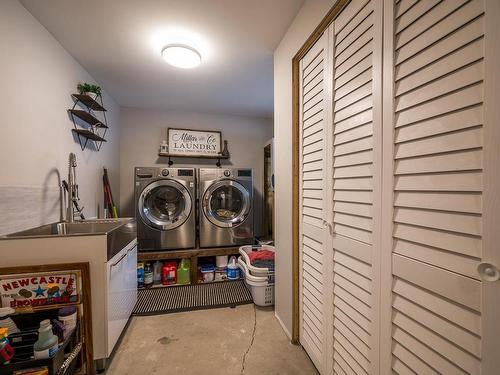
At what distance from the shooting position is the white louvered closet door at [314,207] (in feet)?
4.07

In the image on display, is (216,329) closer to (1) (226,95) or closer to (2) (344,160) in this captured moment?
(2) (344,160)

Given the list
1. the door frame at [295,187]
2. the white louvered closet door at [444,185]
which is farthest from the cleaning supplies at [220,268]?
the white louvered closet door at [444,185]

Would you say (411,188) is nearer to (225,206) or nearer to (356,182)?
(356,182)

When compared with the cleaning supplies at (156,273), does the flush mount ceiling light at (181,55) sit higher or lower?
higher

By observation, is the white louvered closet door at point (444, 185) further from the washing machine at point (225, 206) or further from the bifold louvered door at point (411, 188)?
the washing machine at point (225, 206)

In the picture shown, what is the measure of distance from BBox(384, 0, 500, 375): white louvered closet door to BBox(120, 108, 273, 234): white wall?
2.78 metres

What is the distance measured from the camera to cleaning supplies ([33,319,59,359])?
1017mm

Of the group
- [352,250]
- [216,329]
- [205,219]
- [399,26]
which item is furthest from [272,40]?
[216,329]

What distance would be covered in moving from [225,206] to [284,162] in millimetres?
1461

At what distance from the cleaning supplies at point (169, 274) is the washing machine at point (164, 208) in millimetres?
212

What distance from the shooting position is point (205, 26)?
1.57 metres

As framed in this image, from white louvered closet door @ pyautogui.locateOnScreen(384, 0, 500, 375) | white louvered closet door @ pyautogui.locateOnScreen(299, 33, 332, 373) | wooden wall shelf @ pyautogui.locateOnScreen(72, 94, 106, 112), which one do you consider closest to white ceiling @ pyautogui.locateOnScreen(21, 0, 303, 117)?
wooden wall shelf @ pyautogui.locateOnScreen(72, 94, 106, 112)

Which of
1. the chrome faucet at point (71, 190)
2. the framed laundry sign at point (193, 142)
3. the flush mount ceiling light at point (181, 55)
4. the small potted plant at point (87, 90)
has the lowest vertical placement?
the chrome faucet at point (71, 190)

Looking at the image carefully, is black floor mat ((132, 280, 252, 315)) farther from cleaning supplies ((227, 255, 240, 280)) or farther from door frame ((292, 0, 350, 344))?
door frame ((292, 0, 350, 344))
